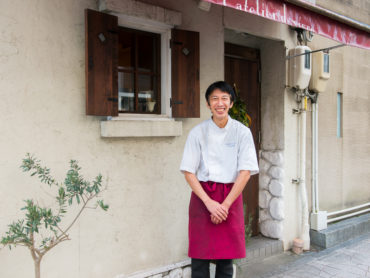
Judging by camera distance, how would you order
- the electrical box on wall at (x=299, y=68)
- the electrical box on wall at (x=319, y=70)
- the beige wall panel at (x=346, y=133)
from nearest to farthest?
1. the electrical box on wall at (x=299, y=68)
2. the electrical box on wall at (x=319, y=70)
3. the beige wall panel at (x=346, y=133)

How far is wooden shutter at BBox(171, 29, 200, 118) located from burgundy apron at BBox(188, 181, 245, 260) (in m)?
1.15

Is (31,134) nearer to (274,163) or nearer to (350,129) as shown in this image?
(274,163)

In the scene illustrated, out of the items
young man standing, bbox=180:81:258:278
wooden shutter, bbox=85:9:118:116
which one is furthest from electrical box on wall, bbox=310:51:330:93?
wooden shutter, bbox=85:9:118:116

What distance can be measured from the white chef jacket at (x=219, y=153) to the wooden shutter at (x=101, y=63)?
891mm

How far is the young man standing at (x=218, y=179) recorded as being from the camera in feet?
10.4

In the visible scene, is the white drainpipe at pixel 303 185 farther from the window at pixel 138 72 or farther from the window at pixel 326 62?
the window at pixel 138 72

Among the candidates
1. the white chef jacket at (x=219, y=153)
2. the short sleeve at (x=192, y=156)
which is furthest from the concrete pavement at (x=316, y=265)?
the short sleeve at (x=192, y=156)

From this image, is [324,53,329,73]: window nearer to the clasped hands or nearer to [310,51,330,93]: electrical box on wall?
[310,51,330,93]: electrical box on wall

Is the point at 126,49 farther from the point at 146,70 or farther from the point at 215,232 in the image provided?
the point at 215,232

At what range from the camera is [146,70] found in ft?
13.2

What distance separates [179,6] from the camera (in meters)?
4.17

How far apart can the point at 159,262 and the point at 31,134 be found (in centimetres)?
192

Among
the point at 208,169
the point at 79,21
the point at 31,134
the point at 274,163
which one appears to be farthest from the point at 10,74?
the point at 274,163

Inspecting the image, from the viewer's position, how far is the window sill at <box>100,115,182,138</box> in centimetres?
359
